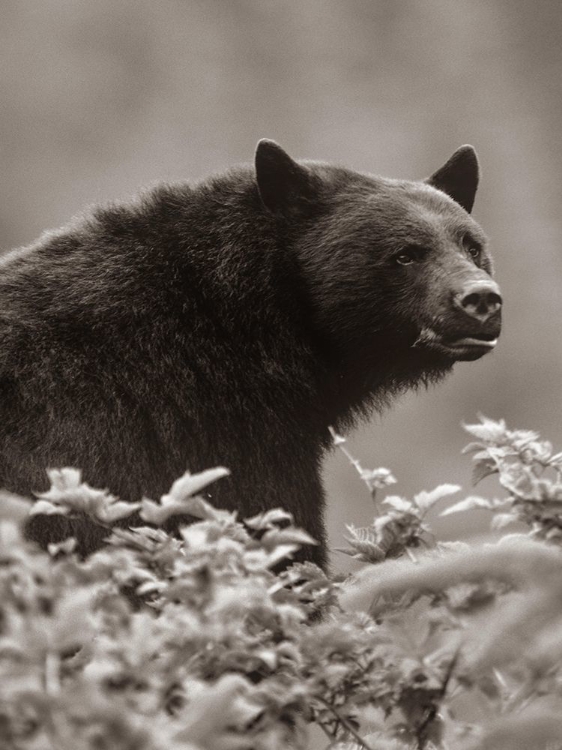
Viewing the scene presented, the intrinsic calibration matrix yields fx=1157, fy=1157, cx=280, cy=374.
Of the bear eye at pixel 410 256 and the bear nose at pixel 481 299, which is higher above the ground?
the bear eye at pixel 410 256

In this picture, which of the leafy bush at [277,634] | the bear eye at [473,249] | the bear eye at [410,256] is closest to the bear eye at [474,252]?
the bear eye at [473,249]

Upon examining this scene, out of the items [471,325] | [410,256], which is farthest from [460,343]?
[410,256]

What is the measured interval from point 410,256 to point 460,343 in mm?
516

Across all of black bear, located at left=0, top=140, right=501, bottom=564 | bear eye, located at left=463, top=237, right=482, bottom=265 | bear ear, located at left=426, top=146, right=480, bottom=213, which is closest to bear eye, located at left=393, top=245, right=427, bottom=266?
black bear, located at left=0, top=140, right=501, bottom=564

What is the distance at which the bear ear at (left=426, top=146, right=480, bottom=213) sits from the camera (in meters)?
5.89

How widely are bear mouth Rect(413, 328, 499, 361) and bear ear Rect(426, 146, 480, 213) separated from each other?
1.17 metres

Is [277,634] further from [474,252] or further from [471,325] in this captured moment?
[474,252]

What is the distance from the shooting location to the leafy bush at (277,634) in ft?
5.08

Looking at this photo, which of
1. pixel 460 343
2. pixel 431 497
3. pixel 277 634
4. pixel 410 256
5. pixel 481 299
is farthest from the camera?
pixel 410 256

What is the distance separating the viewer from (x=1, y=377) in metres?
3.99

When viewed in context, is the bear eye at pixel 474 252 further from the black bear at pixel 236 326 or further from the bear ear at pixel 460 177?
the bear ear at pixel 460 177

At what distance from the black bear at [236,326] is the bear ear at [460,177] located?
0.04 metres

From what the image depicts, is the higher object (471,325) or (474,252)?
(474,252)

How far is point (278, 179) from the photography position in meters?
5.22
